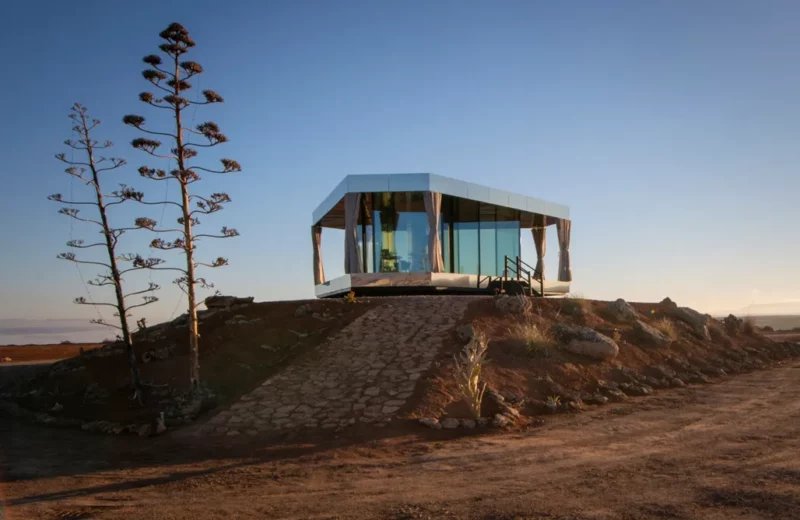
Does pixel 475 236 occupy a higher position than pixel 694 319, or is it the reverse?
pixel 475 236

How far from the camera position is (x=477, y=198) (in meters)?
21.7

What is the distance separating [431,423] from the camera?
9.53 metres

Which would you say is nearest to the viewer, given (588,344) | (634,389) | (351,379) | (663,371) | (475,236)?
(351,379)

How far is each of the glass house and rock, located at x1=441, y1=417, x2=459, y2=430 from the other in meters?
10.1

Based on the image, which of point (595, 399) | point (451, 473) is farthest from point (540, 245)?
point (451, 473)

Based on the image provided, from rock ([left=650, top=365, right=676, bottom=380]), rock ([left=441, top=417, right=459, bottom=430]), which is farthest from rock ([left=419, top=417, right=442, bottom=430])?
rock ([left=650, top=365, right=676, bottom=380])

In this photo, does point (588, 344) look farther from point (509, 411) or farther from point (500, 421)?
point (500, 421)

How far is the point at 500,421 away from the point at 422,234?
12504 mm

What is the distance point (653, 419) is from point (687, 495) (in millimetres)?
4344

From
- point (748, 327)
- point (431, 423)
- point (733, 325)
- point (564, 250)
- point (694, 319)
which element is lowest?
point (431, 423)

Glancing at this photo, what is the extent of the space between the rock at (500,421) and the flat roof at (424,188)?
11251 millimetres

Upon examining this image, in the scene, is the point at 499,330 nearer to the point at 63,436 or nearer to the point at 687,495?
the point at 687,495

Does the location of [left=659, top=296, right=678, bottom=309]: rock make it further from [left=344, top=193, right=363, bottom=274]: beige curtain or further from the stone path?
[left=344, top=193, right=363, bottom=274]: beige curtain

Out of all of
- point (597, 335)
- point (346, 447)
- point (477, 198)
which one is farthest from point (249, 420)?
point (477, 198)
